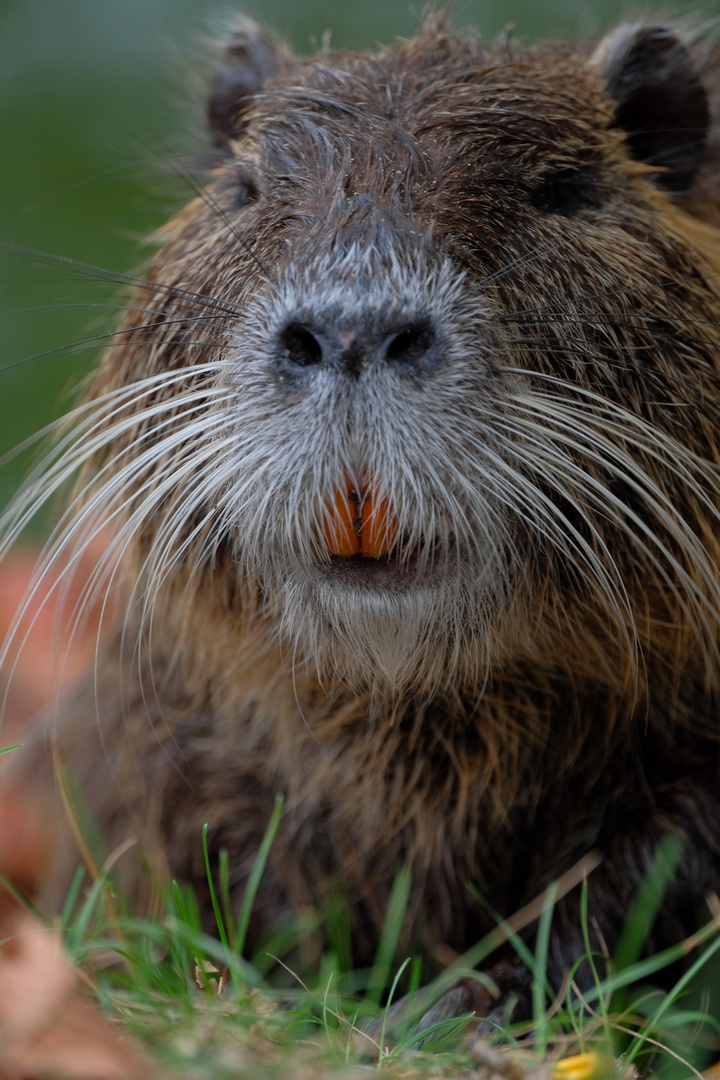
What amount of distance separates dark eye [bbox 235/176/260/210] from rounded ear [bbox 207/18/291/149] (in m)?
0.37

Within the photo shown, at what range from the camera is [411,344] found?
1.89 metres

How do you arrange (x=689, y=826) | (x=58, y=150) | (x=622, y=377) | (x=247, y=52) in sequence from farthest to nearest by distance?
(x=58, y=150)
(x=247, y=52)
(x=689, y=826)
(x=622, y=377)

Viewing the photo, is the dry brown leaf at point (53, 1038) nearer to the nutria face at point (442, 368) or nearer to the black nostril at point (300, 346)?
the nutria face at point (442, 368)

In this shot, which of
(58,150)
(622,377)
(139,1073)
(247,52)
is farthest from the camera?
(58,150)

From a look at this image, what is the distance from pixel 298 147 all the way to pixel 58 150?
6167 mm

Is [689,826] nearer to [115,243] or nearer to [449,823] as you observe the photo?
[449,823]

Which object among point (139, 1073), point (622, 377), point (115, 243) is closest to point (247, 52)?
point (622, 377)

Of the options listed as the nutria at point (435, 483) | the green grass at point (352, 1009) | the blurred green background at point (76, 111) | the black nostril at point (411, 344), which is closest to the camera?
the green grass at point (352, 1009)

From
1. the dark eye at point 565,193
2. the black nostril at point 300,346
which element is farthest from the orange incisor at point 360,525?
the dark eye at point 565,193

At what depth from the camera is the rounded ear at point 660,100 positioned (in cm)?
263

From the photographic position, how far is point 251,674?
102 inches

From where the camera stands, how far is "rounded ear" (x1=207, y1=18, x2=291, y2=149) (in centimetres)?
294

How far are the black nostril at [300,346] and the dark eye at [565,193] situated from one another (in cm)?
67

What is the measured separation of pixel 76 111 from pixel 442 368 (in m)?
7.33
